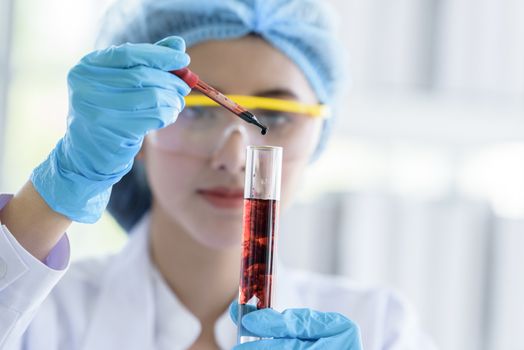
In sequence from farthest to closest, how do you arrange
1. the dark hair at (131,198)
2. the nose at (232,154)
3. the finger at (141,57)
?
1. the dark hair at (131,198)
2. the nose at (232,154)
3. the finger at (141,57)

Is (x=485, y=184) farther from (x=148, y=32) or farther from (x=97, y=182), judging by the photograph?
(x=97, y=182)

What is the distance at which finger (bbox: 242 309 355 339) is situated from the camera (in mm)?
1162

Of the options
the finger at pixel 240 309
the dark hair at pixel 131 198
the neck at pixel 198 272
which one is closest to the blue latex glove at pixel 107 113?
the finger at pixel 240 309

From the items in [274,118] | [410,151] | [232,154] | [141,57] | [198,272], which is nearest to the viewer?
[141,57]

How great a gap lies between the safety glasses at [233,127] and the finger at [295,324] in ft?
1.65

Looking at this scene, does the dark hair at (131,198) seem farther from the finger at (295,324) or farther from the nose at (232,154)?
the finger at (295,324)

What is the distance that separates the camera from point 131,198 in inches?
78.1

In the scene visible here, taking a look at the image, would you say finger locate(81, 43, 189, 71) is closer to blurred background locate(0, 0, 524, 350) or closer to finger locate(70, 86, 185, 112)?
finger locate(70, 86, 185, 112)

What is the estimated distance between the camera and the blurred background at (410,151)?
300 centimetres

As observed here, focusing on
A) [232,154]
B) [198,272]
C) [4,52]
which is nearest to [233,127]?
[232,154]

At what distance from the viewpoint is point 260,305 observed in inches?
46.6

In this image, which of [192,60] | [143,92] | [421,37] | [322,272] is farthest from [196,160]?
[421,37]

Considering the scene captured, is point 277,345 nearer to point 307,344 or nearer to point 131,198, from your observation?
point 307,344

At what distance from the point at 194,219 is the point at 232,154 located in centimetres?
18
